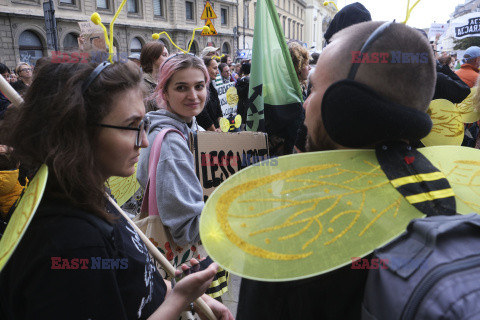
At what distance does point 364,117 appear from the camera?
78 cm

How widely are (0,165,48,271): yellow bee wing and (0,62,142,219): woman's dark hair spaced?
0.44 feet

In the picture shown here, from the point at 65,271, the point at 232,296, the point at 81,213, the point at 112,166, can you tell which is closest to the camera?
the point at 65,271

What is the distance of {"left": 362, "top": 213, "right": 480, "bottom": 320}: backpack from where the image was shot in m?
0.56

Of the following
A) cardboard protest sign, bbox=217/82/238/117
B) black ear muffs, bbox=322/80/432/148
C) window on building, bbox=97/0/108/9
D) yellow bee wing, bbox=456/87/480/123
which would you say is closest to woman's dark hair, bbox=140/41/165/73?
cardboard protest sign, bbox=217/82/238/117

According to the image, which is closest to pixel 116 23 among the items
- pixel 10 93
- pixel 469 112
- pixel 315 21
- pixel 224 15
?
pixel 224 15

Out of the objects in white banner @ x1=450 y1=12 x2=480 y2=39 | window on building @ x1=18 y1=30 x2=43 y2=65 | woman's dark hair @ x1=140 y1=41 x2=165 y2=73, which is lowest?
woman's dark hair @ x1=140 y1=41 x2=165 y2=73

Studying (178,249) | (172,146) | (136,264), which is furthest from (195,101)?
(136,264)

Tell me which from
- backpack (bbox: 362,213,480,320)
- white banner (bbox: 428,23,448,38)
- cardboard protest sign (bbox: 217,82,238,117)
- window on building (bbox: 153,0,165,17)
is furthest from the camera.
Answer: window on building (bbox: 153,0,165,17)

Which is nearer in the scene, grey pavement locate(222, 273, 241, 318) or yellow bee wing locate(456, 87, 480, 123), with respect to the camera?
yellow bee wing locate(456, 87, 480, 123)

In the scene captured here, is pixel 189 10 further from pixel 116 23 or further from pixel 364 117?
pixel 364 117

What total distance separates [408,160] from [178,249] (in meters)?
1.55

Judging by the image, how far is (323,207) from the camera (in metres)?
0.73

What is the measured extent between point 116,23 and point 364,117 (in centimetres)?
2444

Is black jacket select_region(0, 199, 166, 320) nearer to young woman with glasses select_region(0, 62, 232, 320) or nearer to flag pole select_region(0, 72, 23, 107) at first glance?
young woman with glasses select_region(0, 62, 232, 320)
